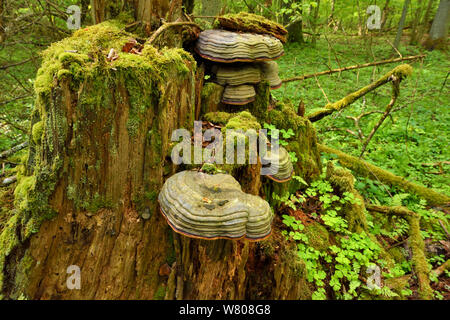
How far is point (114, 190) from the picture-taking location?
2.31 m

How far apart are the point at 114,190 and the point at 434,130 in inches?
404

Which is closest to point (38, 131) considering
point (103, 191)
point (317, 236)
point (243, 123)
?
point (103, 191)

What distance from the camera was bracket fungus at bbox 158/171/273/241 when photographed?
190 cm

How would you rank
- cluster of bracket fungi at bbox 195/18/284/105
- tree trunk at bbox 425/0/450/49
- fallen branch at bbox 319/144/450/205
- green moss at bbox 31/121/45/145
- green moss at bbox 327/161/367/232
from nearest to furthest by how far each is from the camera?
1. green moss at bbox 31/121/45/145
2. cluster of bracket fungi at bbox 195/18/284/105
3. green moss at bbox 327/161/367/232
4. fallen branch at bbox 319/144/450/205
5. tree trunk at bbox 425/0/450/49

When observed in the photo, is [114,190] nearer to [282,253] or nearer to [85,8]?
[282,253]

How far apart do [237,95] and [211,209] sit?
2.30 metres

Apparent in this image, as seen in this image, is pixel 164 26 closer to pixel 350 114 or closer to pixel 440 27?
pixel 350 114

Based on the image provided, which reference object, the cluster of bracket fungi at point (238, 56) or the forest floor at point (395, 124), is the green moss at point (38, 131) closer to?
the cluster of bracket fungi at point (238, 56)

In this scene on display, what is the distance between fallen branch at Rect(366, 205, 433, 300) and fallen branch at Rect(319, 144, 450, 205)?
0.76 metres

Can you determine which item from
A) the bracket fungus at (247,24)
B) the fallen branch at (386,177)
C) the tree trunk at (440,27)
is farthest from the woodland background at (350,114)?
the tree trunk at (440,27)

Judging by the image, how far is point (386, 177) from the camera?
5730mm

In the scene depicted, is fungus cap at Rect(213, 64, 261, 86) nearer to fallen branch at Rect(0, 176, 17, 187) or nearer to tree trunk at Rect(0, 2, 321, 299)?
tree trunk at Rect(0, 2, 321, 299)

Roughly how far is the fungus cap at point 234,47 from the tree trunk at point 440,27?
2108cm

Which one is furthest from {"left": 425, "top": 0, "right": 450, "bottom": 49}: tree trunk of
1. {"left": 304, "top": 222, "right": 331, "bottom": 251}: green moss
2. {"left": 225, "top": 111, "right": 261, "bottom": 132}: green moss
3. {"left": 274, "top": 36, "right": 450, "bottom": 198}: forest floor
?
{"left": 225, "top": 111, "right": 261, "bottom": 132}: green moss
